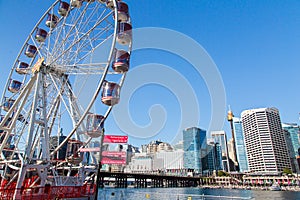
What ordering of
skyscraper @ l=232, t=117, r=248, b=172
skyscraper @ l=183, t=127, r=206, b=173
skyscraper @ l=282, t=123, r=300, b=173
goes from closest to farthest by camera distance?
skyscraper @ l=282, t=123, r=300, b=173, skyscraper @ l=183, t=127, r=206, b=173, skyscraper @ l=232, t=117, r=248, b=172

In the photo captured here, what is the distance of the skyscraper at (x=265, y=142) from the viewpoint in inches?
5635

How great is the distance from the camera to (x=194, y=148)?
570 ft

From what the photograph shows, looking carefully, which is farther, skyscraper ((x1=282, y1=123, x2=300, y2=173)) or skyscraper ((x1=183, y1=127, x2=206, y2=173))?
skyscraper ((x1=183, y1=127, x2=206, y2=173))

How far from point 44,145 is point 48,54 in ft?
32.6

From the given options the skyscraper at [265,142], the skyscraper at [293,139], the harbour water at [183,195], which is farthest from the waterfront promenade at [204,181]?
the skyscraper at [293,139]

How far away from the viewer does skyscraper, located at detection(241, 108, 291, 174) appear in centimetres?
14312

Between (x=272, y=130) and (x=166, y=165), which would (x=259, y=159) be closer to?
(x=272, y=130)

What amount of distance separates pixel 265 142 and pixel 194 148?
48.2 meters

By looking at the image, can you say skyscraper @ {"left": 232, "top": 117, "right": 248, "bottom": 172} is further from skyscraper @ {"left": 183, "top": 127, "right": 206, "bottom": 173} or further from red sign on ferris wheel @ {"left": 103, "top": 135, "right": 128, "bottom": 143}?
red sign on ferris wheel @ {"left": 103, "top": 135, "right": 128, "bottom": 143}

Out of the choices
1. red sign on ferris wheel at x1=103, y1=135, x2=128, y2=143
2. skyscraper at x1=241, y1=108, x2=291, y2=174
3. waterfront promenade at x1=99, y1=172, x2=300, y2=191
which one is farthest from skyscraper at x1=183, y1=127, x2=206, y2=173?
red sign on ferris wheel at x1=103, y1=135, x2=128, y2=143

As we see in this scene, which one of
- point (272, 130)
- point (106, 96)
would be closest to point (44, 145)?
point (106, 96)

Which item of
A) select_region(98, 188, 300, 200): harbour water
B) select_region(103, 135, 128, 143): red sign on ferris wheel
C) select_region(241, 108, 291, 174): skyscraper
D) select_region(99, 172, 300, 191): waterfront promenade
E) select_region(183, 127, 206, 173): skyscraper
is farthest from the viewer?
select_region(183, 127, 206, 173): skyscraper

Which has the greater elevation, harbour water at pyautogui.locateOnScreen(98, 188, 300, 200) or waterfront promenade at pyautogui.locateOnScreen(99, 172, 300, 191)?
waterfront promenade at pyautogui.locateOnScreen(99, 172, 300, 191)

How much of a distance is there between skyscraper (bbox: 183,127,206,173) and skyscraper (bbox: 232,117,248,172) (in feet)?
99.7
